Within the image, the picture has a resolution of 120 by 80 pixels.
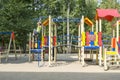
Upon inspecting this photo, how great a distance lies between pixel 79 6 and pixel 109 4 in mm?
4435

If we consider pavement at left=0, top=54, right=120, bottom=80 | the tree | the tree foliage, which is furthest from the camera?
the tree foliage

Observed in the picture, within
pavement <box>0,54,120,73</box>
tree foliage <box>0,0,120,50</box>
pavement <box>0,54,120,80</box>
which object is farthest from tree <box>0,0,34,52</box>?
pavement <box>0,54,120,80</box>

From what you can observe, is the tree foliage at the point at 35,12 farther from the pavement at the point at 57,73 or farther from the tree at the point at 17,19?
the pavement at the point at 57,73

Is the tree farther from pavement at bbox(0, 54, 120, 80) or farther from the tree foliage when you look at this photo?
pavement at bbox(0, 54, 120, 80)

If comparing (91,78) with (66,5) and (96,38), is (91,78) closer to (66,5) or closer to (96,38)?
(96,38)

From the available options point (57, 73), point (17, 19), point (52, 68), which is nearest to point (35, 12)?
point (17, 19)

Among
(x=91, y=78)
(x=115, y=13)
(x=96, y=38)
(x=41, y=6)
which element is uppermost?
(x=41, y=6)

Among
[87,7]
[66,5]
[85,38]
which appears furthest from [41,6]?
[85,38]

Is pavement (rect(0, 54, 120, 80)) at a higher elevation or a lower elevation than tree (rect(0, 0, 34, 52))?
lower

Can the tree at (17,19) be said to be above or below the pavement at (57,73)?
above

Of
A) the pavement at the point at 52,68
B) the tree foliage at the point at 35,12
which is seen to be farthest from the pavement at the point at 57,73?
the tree foliage at the point at 35,12

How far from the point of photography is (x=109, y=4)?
136 feet

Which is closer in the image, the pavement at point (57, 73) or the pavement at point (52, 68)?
the pavement at point (57, 73)

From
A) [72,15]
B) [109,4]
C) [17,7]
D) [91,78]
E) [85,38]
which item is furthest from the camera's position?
[109,4]
